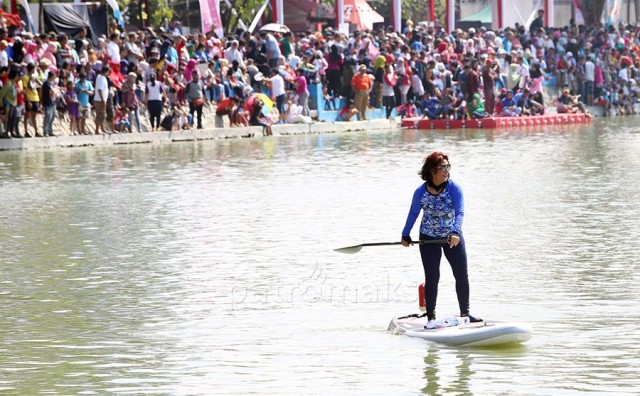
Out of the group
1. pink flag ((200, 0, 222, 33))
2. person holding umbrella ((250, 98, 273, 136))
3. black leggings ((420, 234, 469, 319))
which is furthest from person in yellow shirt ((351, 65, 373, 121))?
black leggings ((420, 234, 469, 319))

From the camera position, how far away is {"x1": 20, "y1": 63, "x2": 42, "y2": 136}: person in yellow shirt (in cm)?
3372

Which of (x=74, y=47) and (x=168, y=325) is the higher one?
(x=74, y=47)

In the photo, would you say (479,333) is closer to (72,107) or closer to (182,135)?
(72,107)

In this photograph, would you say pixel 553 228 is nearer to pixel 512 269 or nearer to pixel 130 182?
pixel 512 269

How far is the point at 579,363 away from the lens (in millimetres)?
10797

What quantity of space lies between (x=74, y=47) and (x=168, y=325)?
2398cm

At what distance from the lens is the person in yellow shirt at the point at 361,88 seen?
42906 millimetres

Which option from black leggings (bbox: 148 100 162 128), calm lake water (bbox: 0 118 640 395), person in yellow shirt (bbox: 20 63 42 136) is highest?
person in yellow shirt (bbox: 20 63 42 136)

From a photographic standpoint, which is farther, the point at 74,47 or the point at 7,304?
the point at 74,47

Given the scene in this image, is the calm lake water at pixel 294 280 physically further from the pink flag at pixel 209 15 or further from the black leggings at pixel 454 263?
the pink flag at pixel 209 15

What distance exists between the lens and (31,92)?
33.9m

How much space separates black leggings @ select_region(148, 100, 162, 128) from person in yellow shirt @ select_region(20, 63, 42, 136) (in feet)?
11.1

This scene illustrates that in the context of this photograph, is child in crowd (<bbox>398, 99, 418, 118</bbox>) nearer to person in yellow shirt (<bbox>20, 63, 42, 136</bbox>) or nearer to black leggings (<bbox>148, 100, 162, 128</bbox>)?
black leggings (<bbox>148, 100, 162, 128</bbox>)

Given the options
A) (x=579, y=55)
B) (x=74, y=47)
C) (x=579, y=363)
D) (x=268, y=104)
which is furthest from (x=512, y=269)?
(x=579, y=55)
